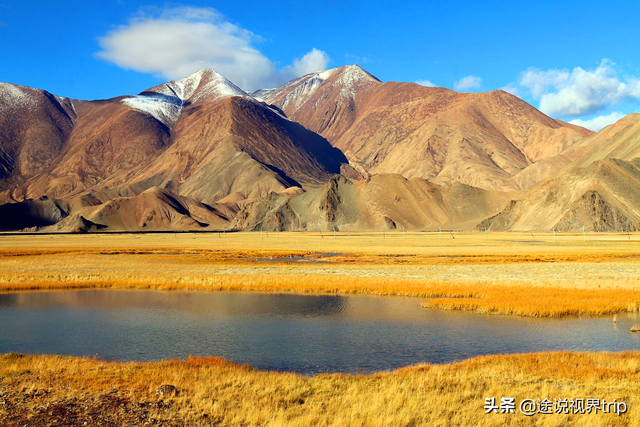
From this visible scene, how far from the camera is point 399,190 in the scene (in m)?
196

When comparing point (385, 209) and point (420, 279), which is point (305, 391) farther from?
point (385, 209)

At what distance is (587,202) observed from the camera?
13950 cm

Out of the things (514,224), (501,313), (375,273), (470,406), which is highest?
(514,224)

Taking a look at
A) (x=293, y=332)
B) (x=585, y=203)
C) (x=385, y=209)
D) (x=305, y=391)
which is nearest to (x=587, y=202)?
(x=585, y=203)

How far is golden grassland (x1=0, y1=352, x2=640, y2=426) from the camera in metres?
12.1

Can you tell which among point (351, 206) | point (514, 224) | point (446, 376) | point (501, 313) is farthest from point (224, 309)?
point (351, 206)

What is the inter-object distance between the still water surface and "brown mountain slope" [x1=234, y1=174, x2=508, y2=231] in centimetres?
15182

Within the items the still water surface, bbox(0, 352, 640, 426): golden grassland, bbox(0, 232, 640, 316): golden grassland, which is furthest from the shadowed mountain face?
bbox(0, 352, 640, 426): golden grassland

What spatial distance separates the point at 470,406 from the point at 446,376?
267 cm

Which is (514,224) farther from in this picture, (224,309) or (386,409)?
(386,409)

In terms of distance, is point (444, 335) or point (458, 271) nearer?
point (444, 335)

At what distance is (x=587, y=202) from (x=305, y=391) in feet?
474

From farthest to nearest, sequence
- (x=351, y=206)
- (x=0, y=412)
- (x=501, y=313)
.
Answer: (x=351, y=206), (x=501, y=313), (x=0, y=412)

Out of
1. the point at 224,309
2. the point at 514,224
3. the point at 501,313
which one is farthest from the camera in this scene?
the point at 514,224
